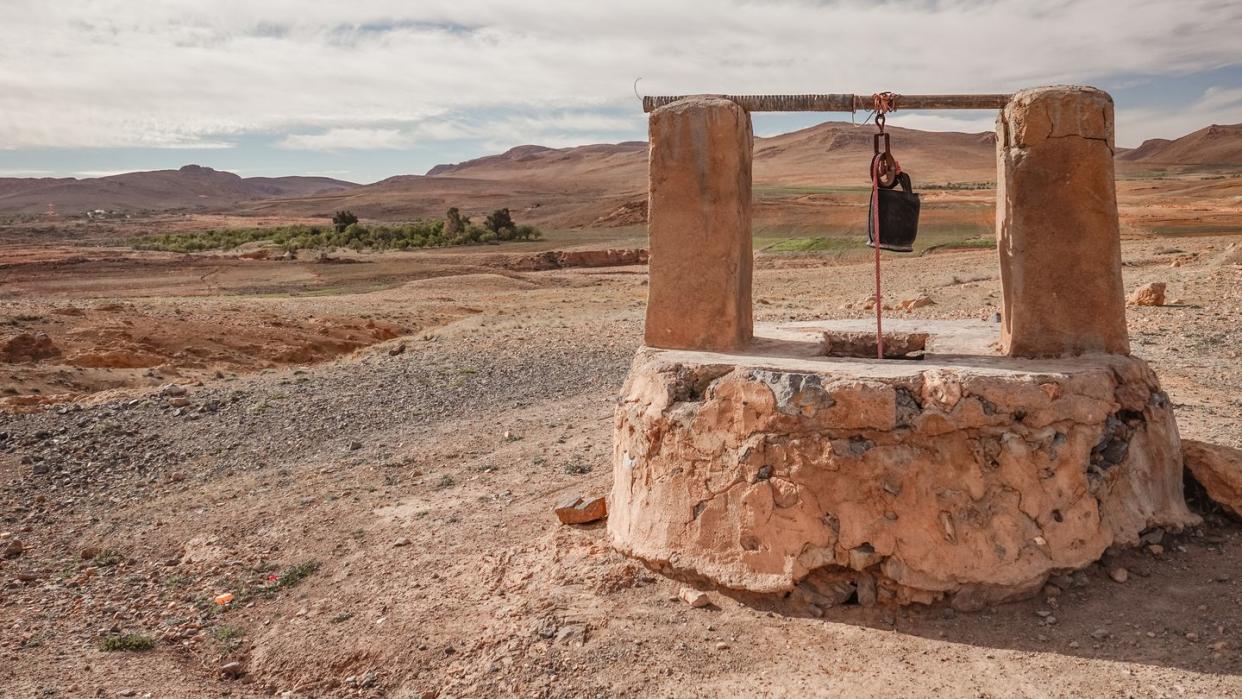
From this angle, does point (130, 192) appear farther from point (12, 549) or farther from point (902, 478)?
point (902, 478)

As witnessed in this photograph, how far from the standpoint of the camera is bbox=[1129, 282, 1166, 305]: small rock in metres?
12.5

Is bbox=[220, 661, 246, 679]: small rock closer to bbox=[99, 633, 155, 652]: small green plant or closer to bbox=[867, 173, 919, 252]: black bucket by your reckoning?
bbox=[99, 633, 155, 652]: small green plant

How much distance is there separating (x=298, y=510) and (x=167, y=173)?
482ft

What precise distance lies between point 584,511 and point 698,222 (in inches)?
76.5

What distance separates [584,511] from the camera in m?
6.00

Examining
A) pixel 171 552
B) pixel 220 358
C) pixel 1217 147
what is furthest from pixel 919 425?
pixel 1217 147

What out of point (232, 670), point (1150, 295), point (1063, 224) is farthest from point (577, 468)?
point (1150, 295)


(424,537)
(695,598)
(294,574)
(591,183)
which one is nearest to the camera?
(695,598)

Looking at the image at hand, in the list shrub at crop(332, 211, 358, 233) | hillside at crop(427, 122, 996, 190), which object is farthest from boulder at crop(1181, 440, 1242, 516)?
hillside at crop(427, 122, 996, 190)

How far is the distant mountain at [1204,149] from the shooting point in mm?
79438

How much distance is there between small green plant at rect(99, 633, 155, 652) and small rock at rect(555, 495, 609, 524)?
7.92ft

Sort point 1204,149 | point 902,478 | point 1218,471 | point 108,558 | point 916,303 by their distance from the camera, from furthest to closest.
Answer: point 1204,149 → point 916,303 → point 108,558 → point 1218,471 → point 902,478

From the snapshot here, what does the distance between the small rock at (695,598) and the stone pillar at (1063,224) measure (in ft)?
7.08

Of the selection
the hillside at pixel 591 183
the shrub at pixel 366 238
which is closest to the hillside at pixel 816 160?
the hillside at pixel 591 183
